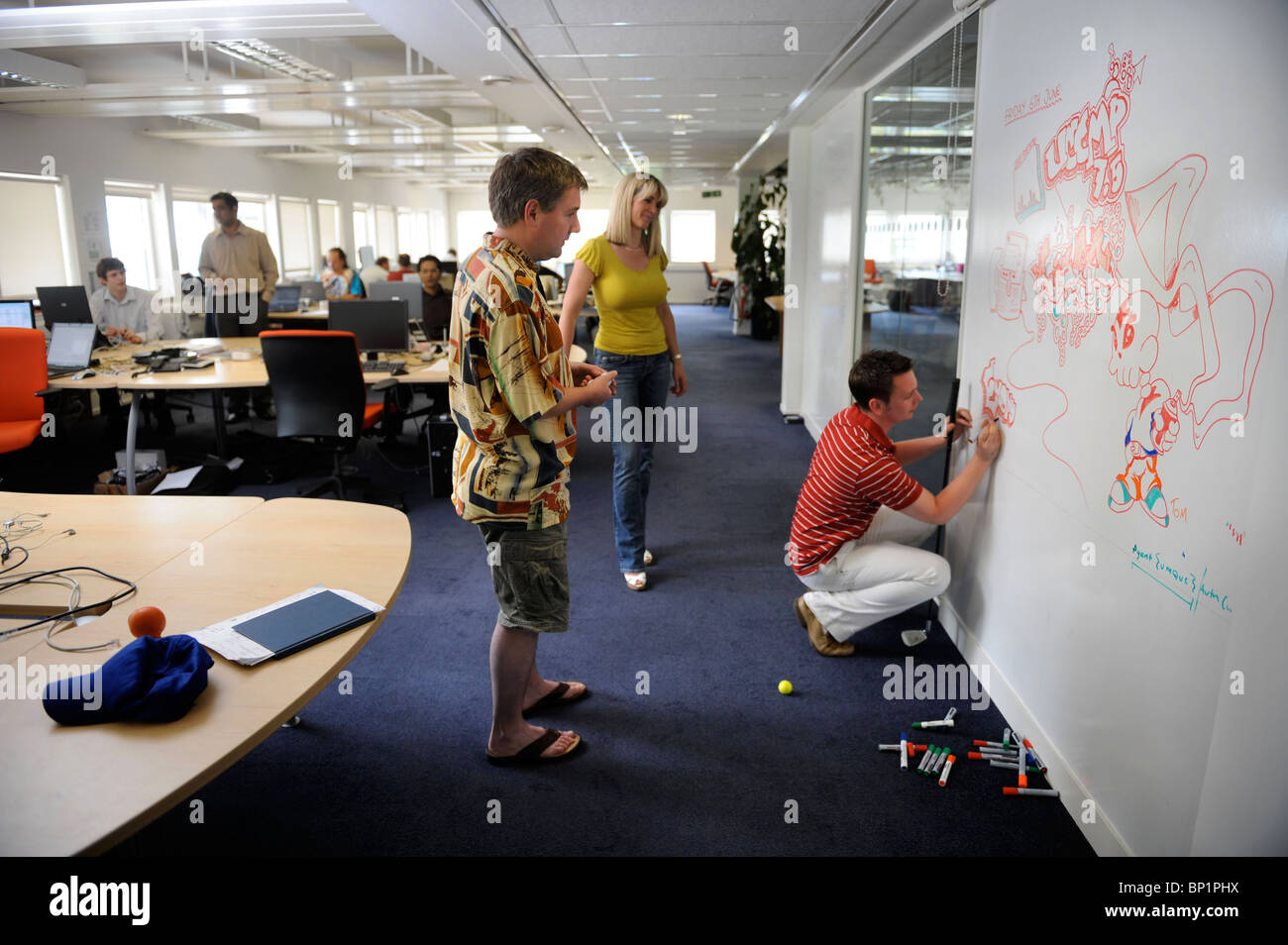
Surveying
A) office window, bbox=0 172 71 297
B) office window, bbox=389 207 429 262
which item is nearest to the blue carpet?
office window, bbox=0 172 71 297

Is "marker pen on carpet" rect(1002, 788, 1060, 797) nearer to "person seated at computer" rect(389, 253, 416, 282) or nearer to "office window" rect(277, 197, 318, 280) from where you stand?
"person seated at computer" rect(389, 253, 416, 282)

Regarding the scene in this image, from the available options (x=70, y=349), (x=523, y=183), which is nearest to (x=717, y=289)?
(x=70, y=349)

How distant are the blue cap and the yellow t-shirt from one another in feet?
7.34

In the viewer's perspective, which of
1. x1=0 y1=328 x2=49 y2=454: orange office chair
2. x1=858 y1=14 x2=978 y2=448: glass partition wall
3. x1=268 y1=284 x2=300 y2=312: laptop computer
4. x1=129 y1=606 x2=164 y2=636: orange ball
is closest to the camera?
x1=129 y1=606 x2=164 y2=636: orange ball

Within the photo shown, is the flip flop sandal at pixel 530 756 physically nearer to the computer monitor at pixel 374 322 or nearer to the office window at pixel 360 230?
the computer monitor at pixel 374 322

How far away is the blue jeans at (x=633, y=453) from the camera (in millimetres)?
3500

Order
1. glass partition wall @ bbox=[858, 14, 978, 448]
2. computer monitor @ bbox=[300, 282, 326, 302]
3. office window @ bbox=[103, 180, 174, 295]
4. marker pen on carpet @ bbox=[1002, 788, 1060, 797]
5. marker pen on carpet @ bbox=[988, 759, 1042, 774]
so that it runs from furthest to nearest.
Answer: office window @ bbox=[103, 180, 174, 295], computer monitor @ bbox=[300, 282, 326, 302], glass partition wall @ bbox=[858, 14, 978, 448], marker pen on carpet @ bbox=[988, 759, 1042, 774], marker pen on carpet @ bbox=[1002, 788, 1060, 797]

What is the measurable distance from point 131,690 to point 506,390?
926 millimetres

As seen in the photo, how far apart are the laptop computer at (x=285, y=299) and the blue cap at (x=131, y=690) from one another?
7341 millimetres

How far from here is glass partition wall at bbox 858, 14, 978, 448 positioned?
3.27 metres

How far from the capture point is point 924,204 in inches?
148

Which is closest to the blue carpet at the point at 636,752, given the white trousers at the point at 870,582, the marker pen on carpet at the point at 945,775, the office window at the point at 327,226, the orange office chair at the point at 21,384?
the marker pen on carpet at the point at 945,775

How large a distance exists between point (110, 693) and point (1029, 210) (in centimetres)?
256

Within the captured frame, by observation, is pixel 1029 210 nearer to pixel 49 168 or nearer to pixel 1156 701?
pixel 1156 701
